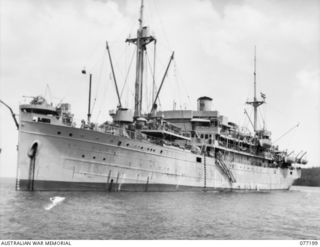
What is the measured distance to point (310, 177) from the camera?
116625 millimetres

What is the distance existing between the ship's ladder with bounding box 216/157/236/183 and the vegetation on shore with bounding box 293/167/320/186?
71444 millimetres

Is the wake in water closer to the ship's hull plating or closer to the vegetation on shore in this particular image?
the ship's hull plating

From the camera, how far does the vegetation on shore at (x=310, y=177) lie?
113 meters

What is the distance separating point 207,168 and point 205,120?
6.29 meters

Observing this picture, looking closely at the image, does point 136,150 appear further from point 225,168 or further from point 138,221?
point 225,168

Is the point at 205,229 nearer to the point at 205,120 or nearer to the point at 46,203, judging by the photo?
the point at 46,203

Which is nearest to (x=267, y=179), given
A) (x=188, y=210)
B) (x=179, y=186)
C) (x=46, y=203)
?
(x=179, y=186)

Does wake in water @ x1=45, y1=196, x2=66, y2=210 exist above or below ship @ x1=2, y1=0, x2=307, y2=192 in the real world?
below

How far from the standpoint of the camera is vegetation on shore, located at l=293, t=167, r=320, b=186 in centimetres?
11338

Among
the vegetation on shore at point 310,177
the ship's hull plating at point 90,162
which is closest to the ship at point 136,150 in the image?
the ship's hull plating at point 90,162

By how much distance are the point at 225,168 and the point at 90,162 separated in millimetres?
20492

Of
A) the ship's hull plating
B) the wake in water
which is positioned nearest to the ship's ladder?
the ship's hull plating

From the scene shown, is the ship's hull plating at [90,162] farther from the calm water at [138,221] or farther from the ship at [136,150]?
the calm water at [138,221]

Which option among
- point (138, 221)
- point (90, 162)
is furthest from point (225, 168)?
point (138, 221)
